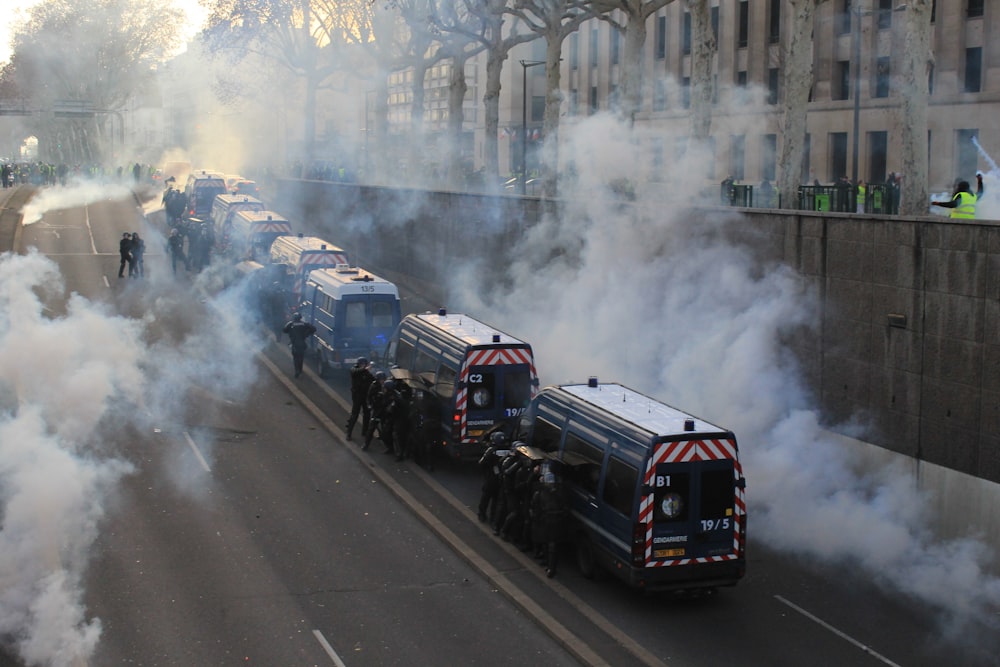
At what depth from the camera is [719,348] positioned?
18266mm

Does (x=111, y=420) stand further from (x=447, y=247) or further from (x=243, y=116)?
(x=243, y=116)

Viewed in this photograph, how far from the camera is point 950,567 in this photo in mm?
13766

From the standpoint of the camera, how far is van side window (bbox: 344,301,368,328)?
74.0ft

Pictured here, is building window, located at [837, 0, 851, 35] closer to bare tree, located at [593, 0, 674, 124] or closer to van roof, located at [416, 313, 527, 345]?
bare tree, located at [593, 0, 674, 124]

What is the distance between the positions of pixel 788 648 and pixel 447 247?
21358 millimetres

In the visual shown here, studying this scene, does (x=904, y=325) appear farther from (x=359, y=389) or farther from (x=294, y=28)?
(x=294, y=28)

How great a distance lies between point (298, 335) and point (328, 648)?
12472 millimetres

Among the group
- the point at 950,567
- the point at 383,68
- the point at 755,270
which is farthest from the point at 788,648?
the point at 383,68

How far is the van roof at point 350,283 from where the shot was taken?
2277 centimetres

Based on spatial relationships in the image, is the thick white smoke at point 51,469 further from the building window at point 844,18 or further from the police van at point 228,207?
the building window at point 844,18

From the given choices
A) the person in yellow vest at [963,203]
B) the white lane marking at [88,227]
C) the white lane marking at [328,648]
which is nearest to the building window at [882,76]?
the person in yellow vest at [963,203]

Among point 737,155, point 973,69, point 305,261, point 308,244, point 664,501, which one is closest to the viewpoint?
point 664,501

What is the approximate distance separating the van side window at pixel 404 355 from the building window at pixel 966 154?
81.6 ft

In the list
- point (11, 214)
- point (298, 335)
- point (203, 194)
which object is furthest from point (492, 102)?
point (11, 214)
